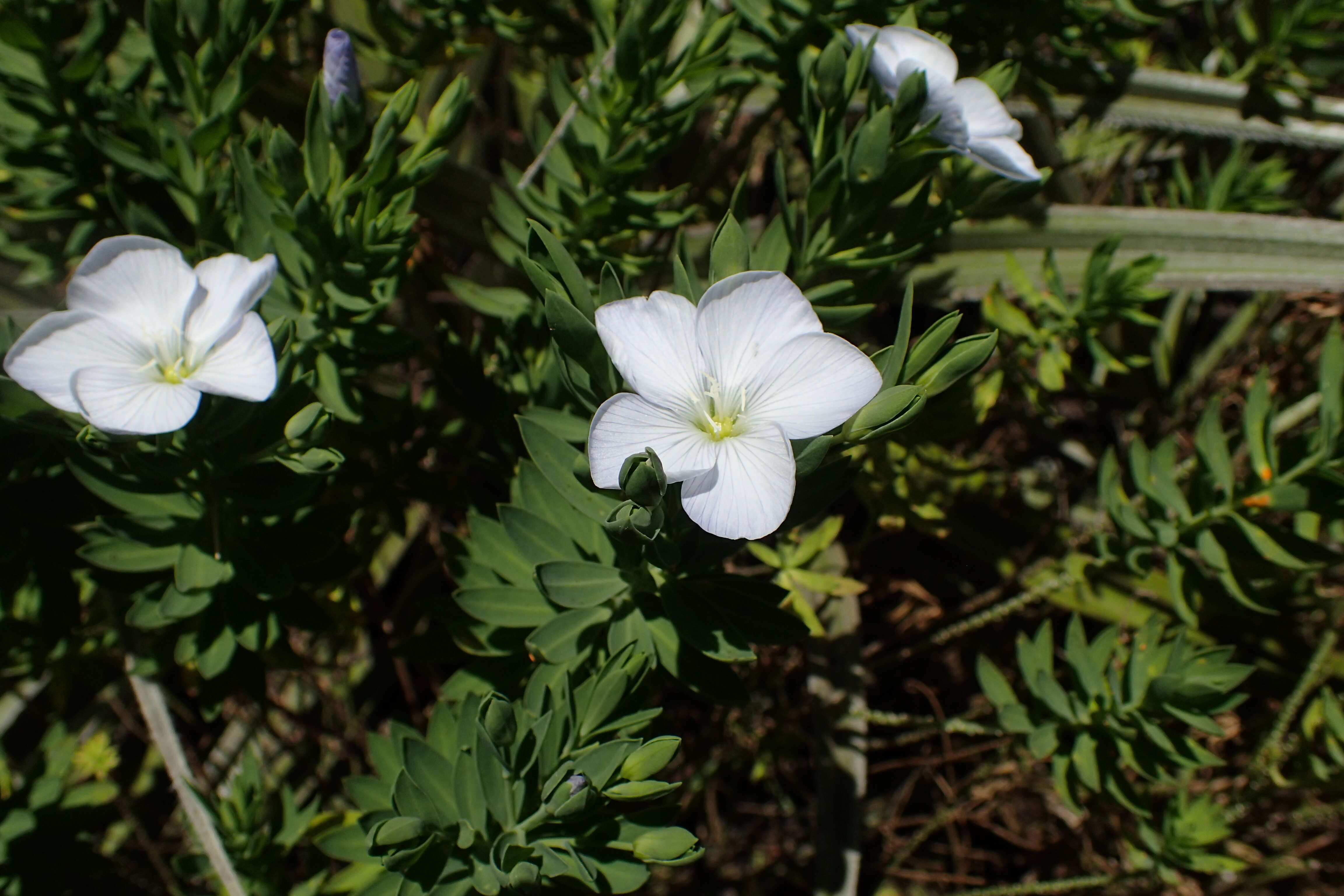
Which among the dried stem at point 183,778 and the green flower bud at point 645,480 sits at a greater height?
the green flower bud at point 645,480

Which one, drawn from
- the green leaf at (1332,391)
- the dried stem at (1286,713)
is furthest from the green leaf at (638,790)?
the dried stem at (1286,713)

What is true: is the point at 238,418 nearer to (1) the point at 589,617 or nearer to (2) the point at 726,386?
(1) the point at 589,617

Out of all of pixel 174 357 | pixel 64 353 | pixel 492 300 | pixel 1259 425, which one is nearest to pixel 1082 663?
pixel 1259 425

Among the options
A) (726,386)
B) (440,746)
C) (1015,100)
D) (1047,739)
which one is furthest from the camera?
(1015,100)

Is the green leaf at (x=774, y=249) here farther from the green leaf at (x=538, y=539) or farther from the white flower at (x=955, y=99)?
the green leaf at (x=538, y=539)

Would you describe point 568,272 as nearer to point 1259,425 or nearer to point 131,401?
point 131,401

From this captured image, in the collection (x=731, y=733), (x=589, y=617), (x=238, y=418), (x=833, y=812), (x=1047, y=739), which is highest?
(x=238, y=418)

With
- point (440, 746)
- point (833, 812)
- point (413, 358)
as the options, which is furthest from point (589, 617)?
point (413, 358)
